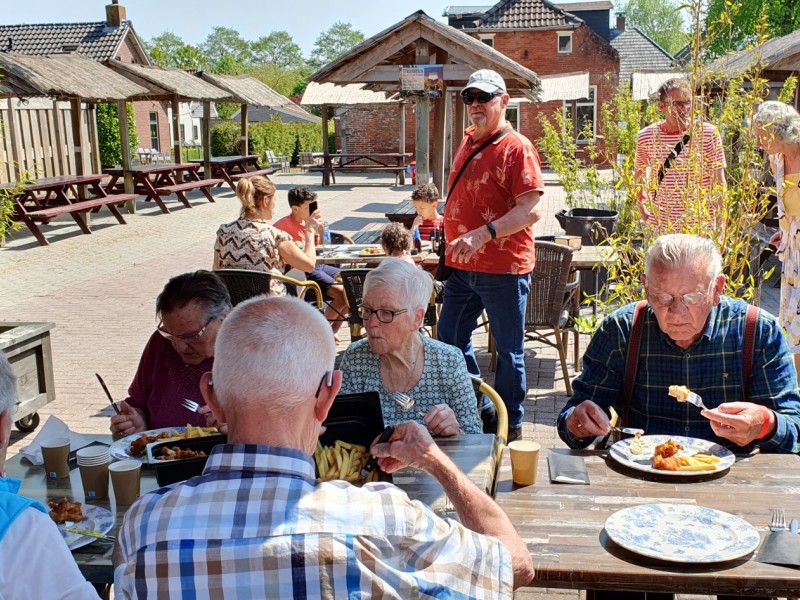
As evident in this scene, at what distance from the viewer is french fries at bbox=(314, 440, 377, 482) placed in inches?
93.5

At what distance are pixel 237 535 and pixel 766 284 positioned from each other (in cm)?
970

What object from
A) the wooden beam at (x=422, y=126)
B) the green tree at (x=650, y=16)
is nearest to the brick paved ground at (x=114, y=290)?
the wooden beam at (x=422, y=126)

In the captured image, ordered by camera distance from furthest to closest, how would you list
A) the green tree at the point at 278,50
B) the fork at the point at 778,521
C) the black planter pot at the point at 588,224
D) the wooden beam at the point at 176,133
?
the green tree at the point at 278,50
the wooden beam at the point at 176,133
the black planter pot at the point at 588,224
the fork at the point at 778,521

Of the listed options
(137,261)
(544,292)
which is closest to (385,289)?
(544,292)

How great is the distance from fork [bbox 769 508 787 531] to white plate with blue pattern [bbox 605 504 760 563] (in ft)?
0.18

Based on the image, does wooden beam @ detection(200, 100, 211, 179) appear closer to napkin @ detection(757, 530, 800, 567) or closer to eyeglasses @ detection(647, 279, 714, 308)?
eyeglasses @ detection(647, 279, 714, 308)

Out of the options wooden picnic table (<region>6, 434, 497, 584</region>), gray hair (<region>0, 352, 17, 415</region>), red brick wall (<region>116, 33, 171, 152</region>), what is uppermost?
red brick wall (<region>116, 33, 171, 152</region>)

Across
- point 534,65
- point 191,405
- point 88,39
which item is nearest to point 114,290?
point 191,405

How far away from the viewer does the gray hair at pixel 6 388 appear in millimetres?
1973

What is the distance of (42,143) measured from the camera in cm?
1780

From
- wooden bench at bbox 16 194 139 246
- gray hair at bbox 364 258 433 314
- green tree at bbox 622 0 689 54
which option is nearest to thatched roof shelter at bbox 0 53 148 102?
wooden bench at bbox 16 194 139 246

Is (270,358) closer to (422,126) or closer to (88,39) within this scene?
(422,126)

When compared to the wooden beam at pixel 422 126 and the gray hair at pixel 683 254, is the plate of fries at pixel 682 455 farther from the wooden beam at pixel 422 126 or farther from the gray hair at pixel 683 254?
the wooden beam at pixel 422 126

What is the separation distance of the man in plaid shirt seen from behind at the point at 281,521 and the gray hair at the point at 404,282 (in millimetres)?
1564
